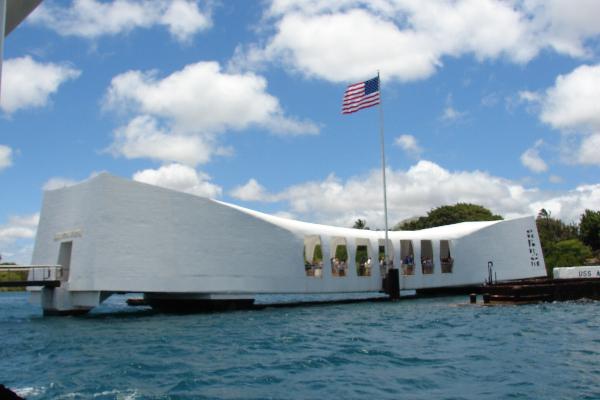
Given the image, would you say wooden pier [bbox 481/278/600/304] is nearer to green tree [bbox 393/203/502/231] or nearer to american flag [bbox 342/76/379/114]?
american flag [bbox 342/76/379/114]

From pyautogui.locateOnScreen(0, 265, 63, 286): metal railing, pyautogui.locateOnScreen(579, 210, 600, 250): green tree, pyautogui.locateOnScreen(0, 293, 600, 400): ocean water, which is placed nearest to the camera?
pyautogui.locateOnScreen(0, 293, 600, 400): ocean water

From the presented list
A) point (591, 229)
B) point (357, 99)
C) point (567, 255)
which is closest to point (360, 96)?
point (357, 99)

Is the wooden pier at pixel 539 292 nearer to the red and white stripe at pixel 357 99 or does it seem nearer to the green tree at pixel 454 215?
the red and white stripe at pixel 357 99

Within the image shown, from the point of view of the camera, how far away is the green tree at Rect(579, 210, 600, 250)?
186 ft

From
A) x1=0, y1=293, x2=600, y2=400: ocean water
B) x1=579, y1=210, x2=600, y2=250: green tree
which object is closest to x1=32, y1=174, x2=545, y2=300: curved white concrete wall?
x1=0, y1=293, x2=600, y2=400: ocean water

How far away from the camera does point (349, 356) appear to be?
11.3 m

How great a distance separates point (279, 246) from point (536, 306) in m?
10.7

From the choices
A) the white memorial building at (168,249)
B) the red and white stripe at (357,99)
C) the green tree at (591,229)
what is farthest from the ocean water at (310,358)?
the green tree at (591,229)

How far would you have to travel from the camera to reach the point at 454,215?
214ft

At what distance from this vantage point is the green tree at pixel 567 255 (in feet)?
162

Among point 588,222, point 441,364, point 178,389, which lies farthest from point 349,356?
point 588,222

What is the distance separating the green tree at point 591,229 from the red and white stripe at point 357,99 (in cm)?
4011

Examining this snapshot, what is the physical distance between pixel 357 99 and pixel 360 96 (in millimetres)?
200

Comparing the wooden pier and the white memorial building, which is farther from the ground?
the white memorial building
